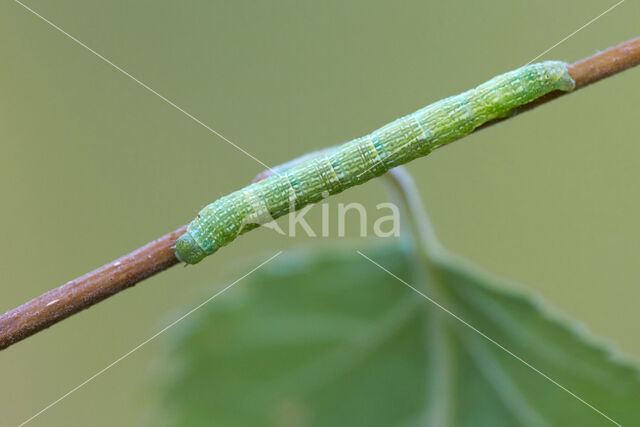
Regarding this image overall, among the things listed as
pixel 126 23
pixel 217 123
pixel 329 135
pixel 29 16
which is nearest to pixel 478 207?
pixel 329 135

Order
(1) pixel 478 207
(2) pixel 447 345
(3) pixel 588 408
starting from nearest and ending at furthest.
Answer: (3) pixel 588 408 < (2) pixel 447 345 < (1) pixel 478 207

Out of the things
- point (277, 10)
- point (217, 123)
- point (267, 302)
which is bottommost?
point (267, 302)

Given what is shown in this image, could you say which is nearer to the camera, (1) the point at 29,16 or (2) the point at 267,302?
(2) the point at 267,302

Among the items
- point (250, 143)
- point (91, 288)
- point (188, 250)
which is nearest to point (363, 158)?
point (188, 250)

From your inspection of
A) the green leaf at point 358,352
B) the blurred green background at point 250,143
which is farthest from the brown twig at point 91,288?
the blurred green background at point 250,143

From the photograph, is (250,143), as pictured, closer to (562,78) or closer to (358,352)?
(358,352)

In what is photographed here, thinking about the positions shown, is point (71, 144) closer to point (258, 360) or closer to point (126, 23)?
point (126, 23)

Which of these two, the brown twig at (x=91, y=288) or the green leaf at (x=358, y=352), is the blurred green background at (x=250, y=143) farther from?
the brown twig at (x=91, y=288)
